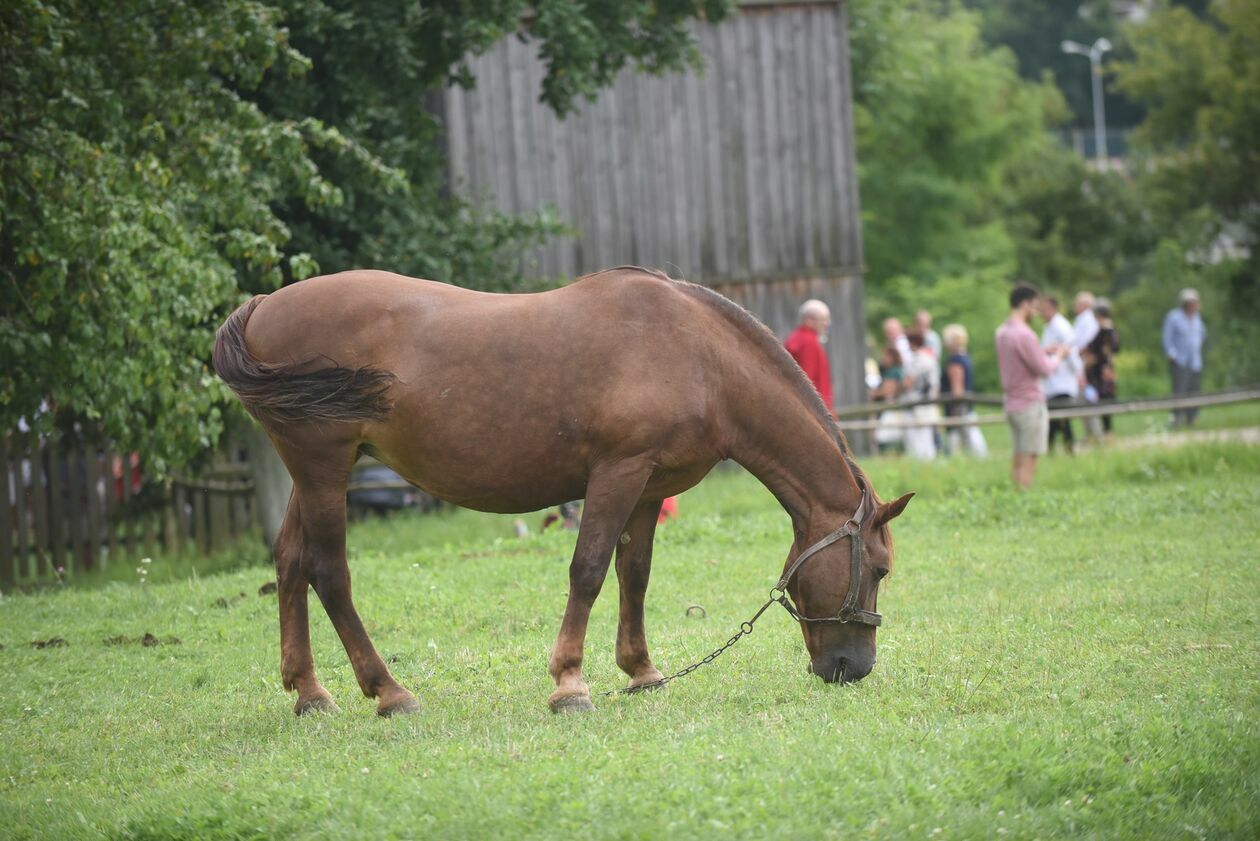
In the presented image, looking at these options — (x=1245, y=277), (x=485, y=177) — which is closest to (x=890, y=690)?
(x=485, y=177)

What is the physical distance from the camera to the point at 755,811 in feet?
15.8

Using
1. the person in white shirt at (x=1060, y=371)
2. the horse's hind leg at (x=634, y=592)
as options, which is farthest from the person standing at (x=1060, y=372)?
the horse's hind leg at (x=634, y=592)

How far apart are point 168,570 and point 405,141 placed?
5050 millimetres

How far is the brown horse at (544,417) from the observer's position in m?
6.40

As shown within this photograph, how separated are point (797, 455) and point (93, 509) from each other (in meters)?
10.6

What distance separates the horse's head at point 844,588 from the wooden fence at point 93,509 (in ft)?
30.8

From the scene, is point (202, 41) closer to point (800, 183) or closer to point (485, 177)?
point (485, 177)

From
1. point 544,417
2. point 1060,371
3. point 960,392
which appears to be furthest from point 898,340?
point 544,417

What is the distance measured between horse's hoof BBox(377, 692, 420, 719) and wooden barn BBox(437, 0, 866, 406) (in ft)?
45.2

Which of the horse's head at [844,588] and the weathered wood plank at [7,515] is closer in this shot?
the horse's head at [844,588]

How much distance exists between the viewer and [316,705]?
673cm

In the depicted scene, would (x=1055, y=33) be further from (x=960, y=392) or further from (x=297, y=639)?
(x=297, y=639)

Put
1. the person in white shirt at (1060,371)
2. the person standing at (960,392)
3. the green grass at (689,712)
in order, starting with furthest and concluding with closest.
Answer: the person standing at (960,392) < the person in white shirt at (1060,371) < the green grass at (689,712)

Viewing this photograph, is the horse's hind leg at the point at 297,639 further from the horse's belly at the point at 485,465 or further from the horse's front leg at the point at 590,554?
the horse's front leg at the point at 590,554
